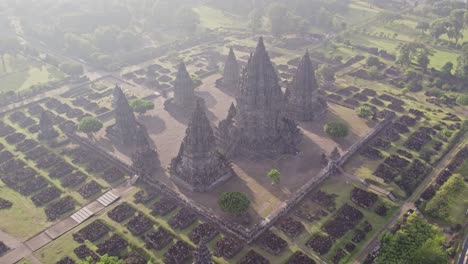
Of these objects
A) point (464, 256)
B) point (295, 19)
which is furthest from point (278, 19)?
point (464, 256)

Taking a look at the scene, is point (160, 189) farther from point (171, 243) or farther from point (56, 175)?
point (56, 175)

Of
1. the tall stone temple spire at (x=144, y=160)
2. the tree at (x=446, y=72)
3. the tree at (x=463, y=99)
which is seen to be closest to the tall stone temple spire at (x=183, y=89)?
the tall stone temple spire at (x=144, y=160)

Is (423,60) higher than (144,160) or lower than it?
higher

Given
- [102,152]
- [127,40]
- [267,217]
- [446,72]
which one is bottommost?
[267,217]

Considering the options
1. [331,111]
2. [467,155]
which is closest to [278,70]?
[331,111]

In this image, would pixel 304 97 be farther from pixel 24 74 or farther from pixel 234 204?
pixel 24 74

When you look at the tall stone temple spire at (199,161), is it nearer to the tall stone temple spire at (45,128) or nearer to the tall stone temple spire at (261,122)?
the tall stone temple spire at (261,122)
